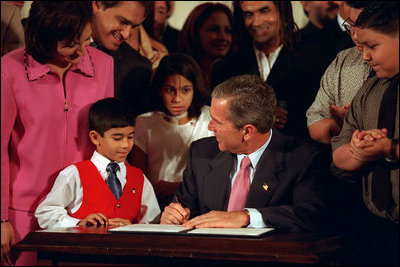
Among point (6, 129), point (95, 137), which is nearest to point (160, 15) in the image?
point (95, 137)

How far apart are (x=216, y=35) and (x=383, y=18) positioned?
2178 millimetres

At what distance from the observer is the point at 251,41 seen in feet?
14.6

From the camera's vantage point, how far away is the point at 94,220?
131 inches

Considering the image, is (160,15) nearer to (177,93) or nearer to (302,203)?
(177,93)

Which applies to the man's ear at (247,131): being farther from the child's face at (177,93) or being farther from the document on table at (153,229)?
the child's face at (177,93)

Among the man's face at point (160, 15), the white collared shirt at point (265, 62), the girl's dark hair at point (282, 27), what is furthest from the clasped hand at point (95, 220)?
the man's face at point (160, 15)

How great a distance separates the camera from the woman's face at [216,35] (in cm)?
481

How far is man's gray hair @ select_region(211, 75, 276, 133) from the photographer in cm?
340

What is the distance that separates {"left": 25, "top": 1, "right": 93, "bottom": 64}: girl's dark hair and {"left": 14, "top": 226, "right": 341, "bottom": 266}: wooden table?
84 centimetres

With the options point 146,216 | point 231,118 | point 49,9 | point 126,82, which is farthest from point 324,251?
point 126,82

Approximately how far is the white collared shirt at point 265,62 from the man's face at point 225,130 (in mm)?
947

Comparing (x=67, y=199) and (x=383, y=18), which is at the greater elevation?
(x=383, y=18)

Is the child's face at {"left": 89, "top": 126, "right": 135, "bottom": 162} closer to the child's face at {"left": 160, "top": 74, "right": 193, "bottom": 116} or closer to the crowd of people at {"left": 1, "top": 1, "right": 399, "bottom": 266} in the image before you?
the crowd of people at {"left": 1, "top": 1, "right": 399, "bottom": 266}

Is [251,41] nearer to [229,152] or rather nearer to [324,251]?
[229,152]
